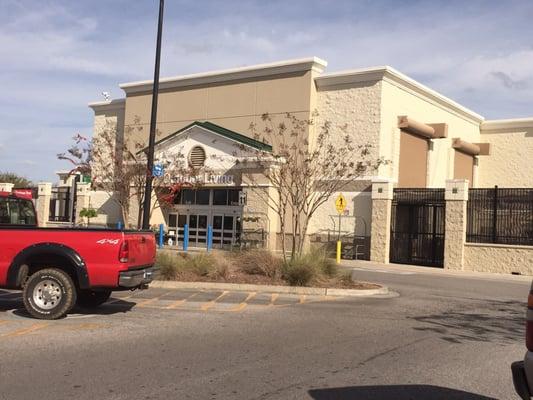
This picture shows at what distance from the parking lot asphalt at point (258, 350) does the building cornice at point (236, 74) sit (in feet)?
65.1

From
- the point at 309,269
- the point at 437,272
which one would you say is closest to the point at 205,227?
the point at 437,272

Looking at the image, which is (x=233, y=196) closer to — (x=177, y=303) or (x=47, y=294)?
(x=177, y=303)

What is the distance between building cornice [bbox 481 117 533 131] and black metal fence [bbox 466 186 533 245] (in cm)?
1460

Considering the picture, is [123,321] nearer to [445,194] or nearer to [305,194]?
[305,194]

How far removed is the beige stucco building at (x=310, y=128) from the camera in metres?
29.8

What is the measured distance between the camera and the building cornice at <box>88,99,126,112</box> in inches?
1529

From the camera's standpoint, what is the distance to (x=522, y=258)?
2486cm

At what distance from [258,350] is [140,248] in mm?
3109

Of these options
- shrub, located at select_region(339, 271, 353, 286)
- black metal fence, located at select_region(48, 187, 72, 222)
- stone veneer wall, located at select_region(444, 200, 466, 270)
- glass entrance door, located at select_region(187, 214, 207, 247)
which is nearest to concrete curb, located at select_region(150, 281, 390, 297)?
shrub, located at select_region(339, 271, 353, 286)

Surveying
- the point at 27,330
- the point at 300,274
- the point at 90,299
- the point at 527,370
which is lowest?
the point at 27,330

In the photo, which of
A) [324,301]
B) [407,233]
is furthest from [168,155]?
[324,301]

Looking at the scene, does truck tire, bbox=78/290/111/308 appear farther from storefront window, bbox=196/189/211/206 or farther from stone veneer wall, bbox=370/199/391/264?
storefront window, bbox=196/189/211/206

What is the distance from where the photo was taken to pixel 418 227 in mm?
28219

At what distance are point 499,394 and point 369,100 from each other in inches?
976
